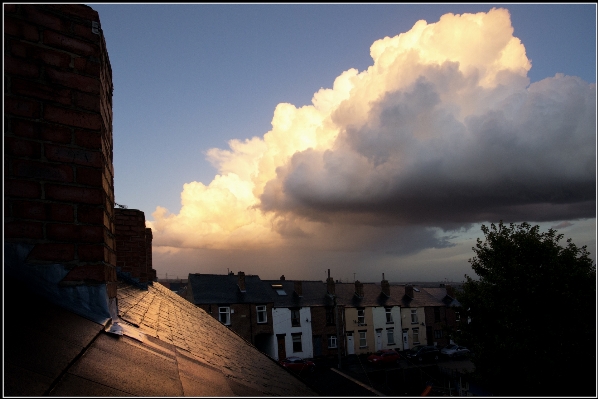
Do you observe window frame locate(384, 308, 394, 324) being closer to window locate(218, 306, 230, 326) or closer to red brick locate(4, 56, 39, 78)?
window locate(218, 306, 230, 326)

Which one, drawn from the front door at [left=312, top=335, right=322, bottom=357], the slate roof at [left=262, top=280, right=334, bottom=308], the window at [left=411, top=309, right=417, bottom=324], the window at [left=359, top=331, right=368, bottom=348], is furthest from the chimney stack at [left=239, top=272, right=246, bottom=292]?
the window at [left=411, top=309, right=417, bottom=324]

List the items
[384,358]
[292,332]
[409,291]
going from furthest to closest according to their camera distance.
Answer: [409,291]
[292,332]
[384,358]

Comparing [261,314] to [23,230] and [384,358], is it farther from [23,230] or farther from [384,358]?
[23,230]

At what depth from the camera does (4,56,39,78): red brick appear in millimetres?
2207

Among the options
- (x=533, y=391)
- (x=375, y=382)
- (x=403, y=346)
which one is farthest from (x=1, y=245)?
(x=403, y=346)

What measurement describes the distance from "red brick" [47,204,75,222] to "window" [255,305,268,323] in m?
33.0

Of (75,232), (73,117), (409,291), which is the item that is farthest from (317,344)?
(73,117)

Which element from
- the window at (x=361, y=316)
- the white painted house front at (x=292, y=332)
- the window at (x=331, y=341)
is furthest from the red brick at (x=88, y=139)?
the window at (x=361, y=316)

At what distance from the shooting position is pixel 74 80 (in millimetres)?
2473

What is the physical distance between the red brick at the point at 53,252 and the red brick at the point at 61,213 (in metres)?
0.17

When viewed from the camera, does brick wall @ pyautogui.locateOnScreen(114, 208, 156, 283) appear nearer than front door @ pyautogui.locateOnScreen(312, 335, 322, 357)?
Yes

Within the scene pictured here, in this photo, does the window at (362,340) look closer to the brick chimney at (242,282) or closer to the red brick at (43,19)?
the brick chimney at (242,282)

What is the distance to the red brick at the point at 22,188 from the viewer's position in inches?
84.9

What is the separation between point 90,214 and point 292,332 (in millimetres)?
34950
